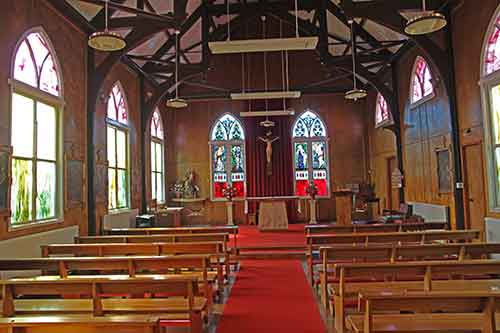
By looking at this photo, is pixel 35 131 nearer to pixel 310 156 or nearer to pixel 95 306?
pixel 95 306

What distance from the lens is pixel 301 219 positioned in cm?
1234

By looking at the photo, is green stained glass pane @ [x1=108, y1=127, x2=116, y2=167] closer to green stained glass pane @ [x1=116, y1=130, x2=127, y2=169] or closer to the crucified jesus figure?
green stained glass pane @ [x1=116, y1=130, x2=127, y2=169]

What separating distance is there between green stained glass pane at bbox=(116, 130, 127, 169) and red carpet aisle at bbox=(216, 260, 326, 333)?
14.5ft

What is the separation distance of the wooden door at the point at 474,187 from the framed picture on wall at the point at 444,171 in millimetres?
534

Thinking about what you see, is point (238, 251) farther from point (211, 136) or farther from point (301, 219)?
point (211, 136)

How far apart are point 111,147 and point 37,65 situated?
2997mm

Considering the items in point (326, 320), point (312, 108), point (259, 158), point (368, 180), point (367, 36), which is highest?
point (367, 36)

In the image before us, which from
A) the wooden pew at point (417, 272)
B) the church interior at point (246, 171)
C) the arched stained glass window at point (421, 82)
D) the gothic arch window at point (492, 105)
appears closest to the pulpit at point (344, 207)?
the church interior at point (246, 171)

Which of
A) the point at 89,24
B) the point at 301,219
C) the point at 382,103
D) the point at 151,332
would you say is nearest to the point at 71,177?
the point at 89,24

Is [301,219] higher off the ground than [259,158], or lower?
lower

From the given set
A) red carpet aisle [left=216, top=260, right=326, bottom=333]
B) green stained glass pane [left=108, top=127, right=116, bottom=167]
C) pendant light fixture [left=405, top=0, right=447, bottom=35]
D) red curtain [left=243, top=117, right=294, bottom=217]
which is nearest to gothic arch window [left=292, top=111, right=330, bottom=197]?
red curtain [left=243, top=117, right=294, bottom=217]

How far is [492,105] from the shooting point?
5996mm

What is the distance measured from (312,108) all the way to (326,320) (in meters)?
9.70

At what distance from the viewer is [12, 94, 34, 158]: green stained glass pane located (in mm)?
5346
